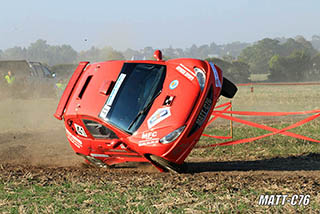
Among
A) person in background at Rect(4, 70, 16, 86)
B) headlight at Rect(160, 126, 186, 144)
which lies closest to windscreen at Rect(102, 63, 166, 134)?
headlight at Rect(160, 126, 186, 144)

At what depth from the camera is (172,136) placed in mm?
6965

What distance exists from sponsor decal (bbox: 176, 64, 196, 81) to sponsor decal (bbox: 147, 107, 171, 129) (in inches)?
27.7

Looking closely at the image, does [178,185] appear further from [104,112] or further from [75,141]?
[75,141]

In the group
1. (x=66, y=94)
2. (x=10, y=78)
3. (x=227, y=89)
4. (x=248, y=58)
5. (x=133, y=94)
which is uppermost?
(x=227, y=89)

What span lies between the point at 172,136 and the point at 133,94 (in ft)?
3.52

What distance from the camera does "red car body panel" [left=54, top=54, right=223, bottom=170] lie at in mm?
7051

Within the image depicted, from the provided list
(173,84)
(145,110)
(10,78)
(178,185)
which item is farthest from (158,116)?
(10,78)

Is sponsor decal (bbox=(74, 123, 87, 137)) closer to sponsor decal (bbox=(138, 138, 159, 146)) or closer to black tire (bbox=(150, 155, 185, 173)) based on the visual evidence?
sponsor decal (bbox=(138, 138, 159, 146))

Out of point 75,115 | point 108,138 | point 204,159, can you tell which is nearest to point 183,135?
point 108,138

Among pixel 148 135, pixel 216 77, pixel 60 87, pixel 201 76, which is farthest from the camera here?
pixel 60 87

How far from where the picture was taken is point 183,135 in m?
6.95

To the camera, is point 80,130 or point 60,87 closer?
point 80,130

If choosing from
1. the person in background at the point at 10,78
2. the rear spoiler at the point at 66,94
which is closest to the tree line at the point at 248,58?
the person in background at the point at 10,78

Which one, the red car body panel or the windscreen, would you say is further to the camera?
the windscreen
